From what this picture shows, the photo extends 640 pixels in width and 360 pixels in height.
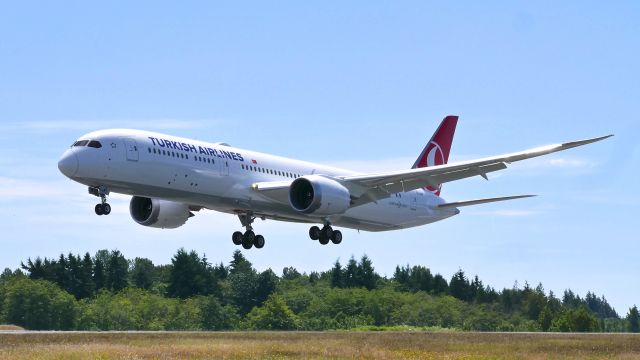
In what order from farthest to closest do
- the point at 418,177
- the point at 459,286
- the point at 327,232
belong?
1. the point at 459,286
2. the point at 327,232
3. the point at 418,177

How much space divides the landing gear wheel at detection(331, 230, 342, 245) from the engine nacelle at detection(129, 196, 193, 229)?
8.41 metres

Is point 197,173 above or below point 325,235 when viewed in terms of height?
above

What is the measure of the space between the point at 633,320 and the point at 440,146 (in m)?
84.5

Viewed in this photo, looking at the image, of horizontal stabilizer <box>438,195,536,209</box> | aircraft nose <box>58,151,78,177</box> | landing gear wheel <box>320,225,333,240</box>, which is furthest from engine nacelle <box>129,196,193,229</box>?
horizontal stabilizer <box>438,195,536,209</box>

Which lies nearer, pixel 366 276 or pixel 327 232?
pixel 327 232

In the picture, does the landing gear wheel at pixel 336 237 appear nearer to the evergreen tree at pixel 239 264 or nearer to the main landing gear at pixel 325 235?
the main landing gear at pixel 325 235

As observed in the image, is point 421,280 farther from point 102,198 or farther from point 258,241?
point 102,198

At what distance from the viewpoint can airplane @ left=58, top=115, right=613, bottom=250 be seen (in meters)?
50.2

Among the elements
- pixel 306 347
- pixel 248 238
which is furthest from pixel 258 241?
pixel 306 347

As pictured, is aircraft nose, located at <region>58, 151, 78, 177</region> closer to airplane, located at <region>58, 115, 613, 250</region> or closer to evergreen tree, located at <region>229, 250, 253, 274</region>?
airplane, located at <region>58, 115, 613, 250</region>

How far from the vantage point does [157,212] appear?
60062 mm

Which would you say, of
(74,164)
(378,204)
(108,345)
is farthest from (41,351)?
(378,204)

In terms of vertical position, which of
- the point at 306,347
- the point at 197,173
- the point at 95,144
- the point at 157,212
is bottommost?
the point at 306,347

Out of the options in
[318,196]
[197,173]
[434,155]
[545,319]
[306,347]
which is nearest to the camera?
[306,347]
